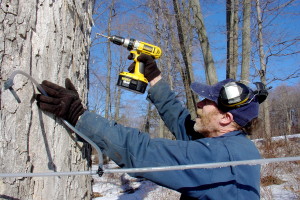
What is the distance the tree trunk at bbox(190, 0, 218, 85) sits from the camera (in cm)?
680

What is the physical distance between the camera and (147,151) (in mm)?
1279

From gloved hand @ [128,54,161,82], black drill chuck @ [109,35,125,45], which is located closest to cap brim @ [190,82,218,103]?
gloved hand @ [128,54,161,82]

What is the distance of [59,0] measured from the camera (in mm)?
1390

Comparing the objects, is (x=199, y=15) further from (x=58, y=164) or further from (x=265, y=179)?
(x=58, y=164)

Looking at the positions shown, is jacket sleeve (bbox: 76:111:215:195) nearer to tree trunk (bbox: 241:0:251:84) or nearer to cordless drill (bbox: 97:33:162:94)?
cordless drill (bbox: 97:33:162:94)

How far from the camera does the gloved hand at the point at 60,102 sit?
122 cm

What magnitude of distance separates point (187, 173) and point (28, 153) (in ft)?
2.73

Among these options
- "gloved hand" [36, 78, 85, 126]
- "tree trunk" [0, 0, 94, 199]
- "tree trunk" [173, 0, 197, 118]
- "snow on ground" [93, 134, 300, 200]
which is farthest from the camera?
"tree trunk" [173, 0, 197, 118]

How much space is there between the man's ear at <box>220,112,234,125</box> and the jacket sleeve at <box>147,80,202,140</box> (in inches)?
20.2

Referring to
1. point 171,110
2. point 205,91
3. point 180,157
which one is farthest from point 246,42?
point 180,157

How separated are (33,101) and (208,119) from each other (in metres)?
1.17

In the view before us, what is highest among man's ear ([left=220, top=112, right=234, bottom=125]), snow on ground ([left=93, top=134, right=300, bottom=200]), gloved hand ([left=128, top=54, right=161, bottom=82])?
gloved hand ([left=128, top=54, right=161, bottom=82])

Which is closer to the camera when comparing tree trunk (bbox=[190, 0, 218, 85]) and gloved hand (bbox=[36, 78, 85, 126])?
gloved hand (bbox=[36, 78, 85, 126])

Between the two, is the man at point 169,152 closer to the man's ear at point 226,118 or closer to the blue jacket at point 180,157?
the blue jacket at point 180,157
